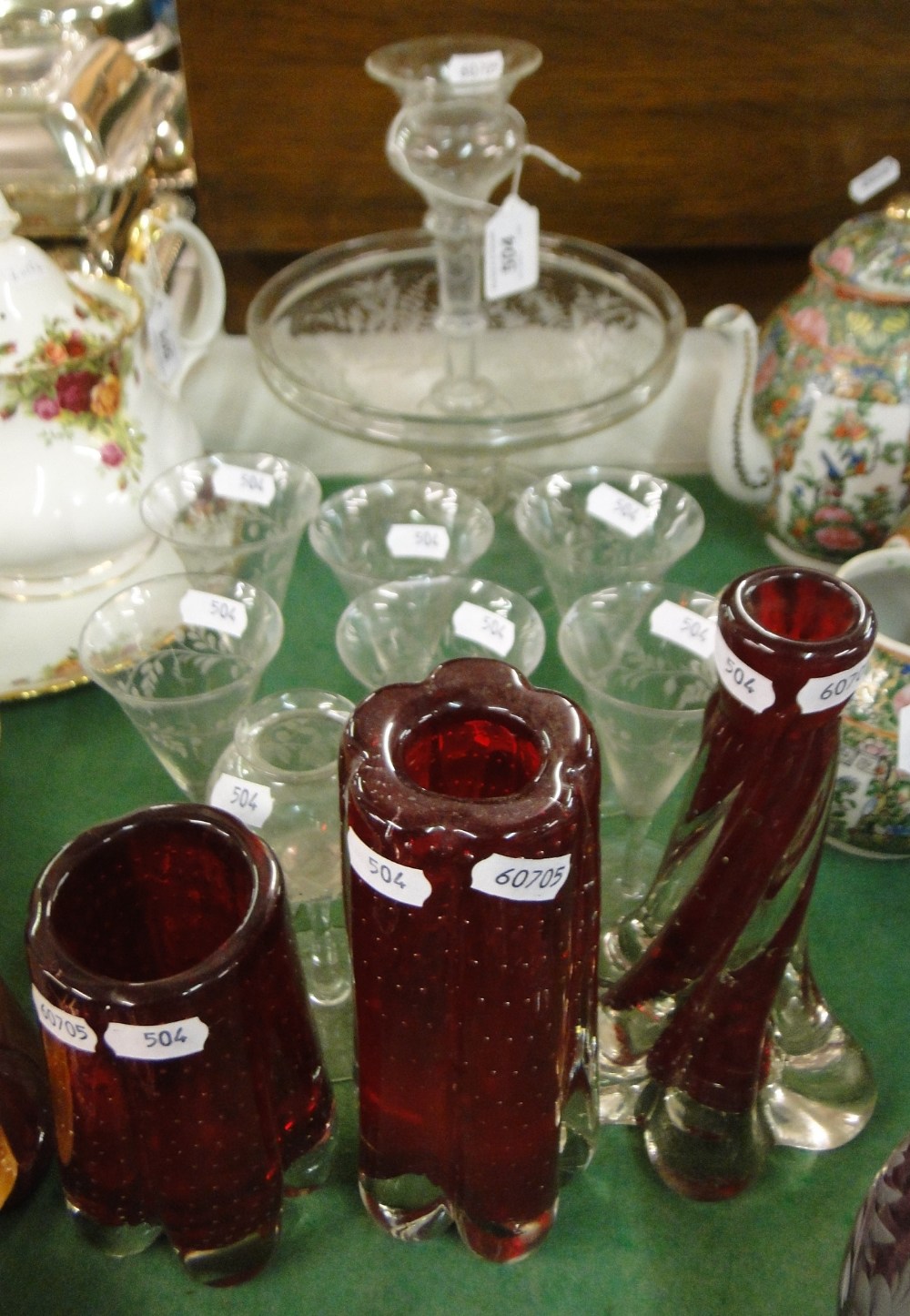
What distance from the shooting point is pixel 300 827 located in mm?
502

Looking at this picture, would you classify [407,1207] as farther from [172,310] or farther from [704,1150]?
[172,310]

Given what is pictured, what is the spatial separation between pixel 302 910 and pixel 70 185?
0.53 meters

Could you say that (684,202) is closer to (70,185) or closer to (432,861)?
(70,185)

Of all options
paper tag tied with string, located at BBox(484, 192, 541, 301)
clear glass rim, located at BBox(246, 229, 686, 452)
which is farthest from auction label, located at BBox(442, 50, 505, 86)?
clear glass rim, located at BBox(246, 229, 686, 452)

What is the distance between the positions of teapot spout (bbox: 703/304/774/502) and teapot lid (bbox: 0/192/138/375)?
Result: 0.40 m

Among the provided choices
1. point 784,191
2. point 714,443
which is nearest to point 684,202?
point 784,191

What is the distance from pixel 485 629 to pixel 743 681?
257mm

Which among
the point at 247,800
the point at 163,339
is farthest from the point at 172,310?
the point at 247,800

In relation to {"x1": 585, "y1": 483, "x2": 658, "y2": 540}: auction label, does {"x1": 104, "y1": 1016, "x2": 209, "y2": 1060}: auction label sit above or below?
above

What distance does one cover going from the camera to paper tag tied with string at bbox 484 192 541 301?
79 cm

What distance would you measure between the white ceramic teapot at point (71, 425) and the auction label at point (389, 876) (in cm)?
40

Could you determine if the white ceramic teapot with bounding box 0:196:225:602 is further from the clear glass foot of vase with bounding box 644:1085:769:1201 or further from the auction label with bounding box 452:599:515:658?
the clear glass foot of vase with bounding box 644:1085:769:1201

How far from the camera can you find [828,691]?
0.37 metres

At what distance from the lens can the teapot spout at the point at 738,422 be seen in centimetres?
76
